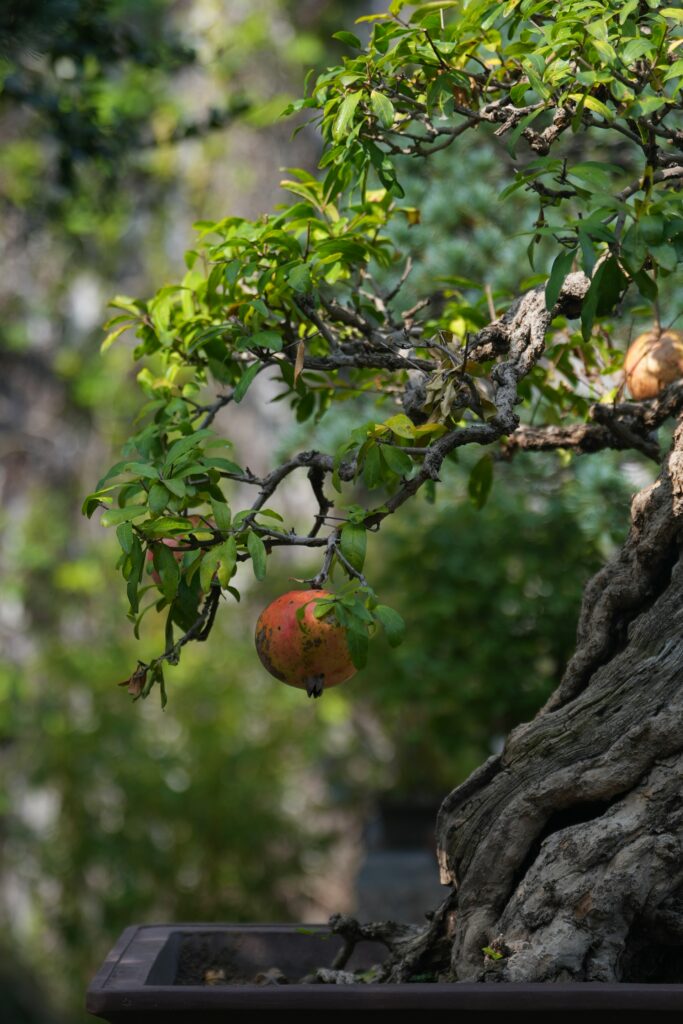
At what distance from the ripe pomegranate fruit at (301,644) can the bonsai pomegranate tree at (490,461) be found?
3 centimetres

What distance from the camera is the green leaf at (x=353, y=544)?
922 millimetres

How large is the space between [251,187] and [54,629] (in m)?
2.13

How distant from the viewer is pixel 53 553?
199 inches

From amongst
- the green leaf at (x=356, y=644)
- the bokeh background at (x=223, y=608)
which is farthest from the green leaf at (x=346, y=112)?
the green leaf at (x=356, y=644)

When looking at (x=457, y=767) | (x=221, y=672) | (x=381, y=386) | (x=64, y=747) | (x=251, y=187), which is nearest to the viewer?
(x=381, y=386)

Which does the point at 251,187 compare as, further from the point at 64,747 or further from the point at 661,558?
the point at 661,558

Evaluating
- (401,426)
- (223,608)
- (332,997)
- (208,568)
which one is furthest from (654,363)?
(223,608)

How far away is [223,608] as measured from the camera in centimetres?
403

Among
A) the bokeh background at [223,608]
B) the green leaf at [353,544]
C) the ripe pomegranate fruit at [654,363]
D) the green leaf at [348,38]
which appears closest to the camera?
the green leaf at [353,544]

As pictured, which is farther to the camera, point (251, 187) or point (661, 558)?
point (251, 187)

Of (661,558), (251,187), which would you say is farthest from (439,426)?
(251,187)

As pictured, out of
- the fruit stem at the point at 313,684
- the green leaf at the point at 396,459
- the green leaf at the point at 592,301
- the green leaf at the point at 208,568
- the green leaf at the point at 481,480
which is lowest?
the fruit stem at the point at 313,684

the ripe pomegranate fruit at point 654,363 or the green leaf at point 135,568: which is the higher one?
the ripe pomegranate fruit at point 654,363

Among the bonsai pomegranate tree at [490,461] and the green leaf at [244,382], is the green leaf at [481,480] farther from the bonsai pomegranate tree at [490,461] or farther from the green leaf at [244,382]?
the green leaf at [244,382]
